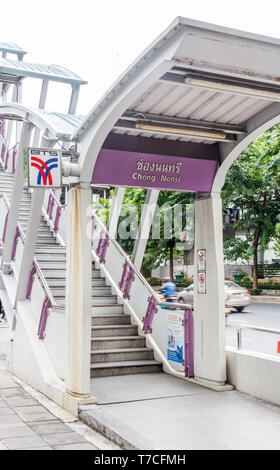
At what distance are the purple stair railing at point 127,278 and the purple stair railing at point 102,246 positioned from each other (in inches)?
47.8

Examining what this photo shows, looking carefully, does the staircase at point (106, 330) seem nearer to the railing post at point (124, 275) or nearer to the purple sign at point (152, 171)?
the railing post at point (124, 275)

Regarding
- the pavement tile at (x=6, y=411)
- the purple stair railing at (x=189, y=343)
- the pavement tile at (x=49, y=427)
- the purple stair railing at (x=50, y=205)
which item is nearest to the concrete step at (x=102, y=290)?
the purple stair railing at (x=189, y=343)

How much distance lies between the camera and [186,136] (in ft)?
26.3

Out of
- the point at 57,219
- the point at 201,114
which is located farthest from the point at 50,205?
the point at 201,114

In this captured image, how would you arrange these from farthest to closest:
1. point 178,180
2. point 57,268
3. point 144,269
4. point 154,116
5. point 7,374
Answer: point 144,269 < point 57,268 < point 7,374 < point 178,180 < point 154,116

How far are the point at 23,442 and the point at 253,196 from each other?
22870 mm

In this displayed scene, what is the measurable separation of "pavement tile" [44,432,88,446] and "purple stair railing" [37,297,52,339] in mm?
3335

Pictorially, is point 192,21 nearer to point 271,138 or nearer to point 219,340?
point 219,340

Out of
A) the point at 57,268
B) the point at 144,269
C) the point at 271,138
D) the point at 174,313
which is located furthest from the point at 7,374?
the point at 144,269

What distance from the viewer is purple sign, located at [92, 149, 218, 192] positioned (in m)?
8.03

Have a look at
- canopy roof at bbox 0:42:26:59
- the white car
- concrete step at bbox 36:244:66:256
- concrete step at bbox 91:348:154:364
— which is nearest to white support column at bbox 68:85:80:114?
concrete step at bbox 36:244:66:256

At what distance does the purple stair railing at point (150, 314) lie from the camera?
999 centimetres

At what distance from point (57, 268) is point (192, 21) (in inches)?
309
